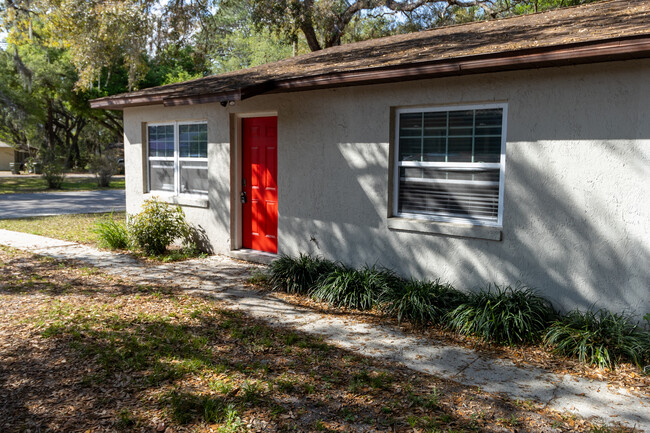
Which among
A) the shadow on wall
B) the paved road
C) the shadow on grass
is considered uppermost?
the shadow on wall

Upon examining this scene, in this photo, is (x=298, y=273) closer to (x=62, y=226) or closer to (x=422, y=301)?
(x=422, y=301)

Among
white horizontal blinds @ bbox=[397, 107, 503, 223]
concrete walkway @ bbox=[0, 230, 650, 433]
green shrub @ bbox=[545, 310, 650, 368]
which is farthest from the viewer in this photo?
white horizontal blinds @ bbox=[397, 107, 503, 223]

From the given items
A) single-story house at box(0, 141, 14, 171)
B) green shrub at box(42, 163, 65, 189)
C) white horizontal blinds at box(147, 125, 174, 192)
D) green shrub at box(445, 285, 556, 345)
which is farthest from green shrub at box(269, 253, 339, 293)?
single-story house at box(0, 141, 14, 171)

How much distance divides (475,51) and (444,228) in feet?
7.22

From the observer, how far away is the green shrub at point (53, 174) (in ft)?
85.2

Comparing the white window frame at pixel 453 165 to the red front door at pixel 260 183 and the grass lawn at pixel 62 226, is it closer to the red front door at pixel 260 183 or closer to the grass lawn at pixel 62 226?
the red front door at pixel 260 183

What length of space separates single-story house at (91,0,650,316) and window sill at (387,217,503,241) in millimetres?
15

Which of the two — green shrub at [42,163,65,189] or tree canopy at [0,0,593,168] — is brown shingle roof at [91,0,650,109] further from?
green shrub at [42,163,65,189]

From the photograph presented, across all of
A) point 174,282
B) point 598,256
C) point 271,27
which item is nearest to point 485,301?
point 598,256

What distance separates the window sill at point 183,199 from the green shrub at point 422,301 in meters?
4.72

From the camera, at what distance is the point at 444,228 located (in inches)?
253

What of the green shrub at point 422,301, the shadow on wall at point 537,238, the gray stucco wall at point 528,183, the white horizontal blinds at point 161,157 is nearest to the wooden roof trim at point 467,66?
the gray stucco wall at point 528,183

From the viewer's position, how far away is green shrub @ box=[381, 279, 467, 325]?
5.84 m

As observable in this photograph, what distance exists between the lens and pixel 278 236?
28.1ft
